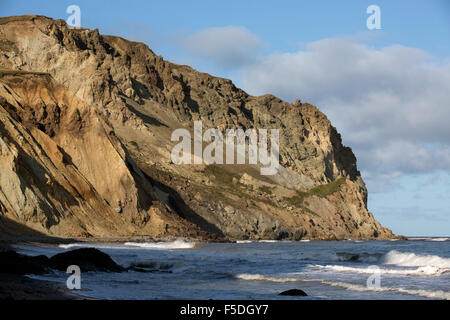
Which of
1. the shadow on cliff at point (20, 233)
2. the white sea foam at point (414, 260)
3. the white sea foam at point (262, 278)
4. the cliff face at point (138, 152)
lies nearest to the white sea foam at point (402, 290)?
the white sea foam at point (262, 278)

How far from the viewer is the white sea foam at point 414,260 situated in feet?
108

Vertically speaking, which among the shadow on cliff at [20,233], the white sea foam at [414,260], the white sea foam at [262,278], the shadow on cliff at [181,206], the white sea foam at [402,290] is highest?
the shadow on cliff at [181,206]

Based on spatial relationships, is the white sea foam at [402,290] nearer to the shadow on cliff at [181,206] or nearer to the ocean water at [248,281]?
the ocean water at [248,281]

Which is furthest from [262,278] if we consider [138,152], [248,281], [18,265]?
[138,152]

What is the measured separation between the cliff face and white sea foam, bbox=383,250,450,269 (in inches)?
915

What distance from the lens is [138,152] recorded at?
89.1 m

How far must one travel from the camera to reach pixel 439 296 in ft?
56.4

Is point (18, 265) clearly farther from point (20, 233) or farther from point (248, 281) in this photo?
point (20, 233)

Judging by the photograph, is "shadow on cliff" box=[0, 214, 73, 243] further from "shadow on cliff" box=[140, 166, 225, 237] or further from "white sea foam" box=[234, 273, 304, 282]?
"shadow on cliff" box=[140, 166, 225, 237]

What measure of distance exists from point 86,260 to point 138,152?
221 feet

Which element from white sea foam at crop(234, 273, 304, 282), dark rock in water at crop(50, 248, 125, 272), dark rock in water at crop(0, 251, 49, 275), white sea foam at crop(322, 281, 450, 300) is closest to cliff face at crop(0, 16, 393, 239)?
dark rock in water at crop(50, 248, 125, 272)

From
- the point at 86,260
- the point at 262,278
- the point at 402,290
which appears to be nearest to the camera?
the point at 402,290

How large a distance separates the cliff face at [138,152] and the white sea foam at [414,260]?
2323cm

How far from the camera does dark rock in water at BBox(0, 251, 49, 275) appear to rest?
56.1 ft
